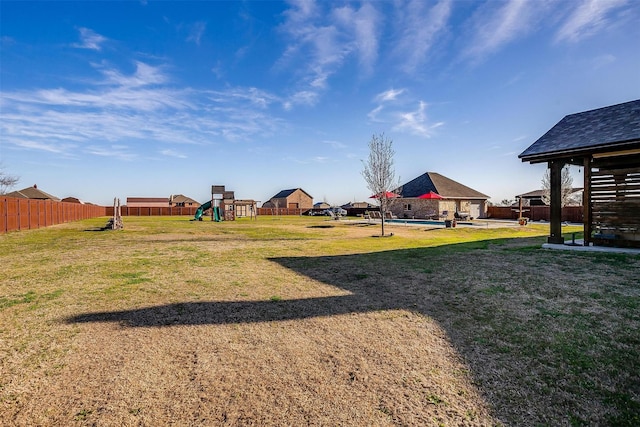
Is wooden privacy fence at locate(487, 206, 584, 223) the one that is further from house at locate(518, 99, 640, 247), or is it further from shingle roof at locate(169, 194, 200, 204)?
shingle roof at locate(169, 194, 200, 204)

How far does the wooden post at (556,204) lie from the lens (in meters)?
10.6

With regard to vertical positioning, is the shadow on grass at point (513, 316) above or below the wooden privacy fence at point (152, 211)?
below

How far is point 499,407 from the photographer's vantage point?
262cm

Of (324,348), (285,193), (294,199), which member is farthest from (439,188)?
(285,193)

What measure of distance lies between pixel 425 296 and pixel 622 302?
285cm

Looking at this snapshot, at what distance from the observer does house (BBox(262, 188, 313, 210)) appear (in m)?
71.2

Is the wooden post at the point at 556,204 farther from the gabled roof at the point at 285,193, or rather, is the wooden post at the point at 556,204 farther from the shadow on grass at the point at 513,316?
the gabled roof at the point at 285,193

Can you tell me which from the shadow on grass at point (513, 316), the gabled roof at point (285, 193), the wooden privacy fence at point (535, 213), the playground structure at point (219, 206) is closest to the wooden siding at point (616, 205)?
the shadow on grass at point (513, 316)

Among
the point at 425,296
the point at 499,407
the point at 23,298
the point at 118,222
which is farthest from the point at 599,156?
the point at 118,222

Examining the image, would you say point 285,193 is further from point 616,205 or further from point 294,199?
point 616,205

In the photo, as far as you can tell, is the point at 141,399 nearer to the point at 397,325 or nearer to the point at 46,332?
the point at 46,332

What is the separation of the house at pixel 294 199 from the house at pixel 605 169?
60.8m

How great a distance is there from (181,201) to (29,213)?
6205 centimetres

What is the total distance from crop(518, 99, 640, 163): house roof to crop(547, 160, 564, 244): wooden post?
0.46m
